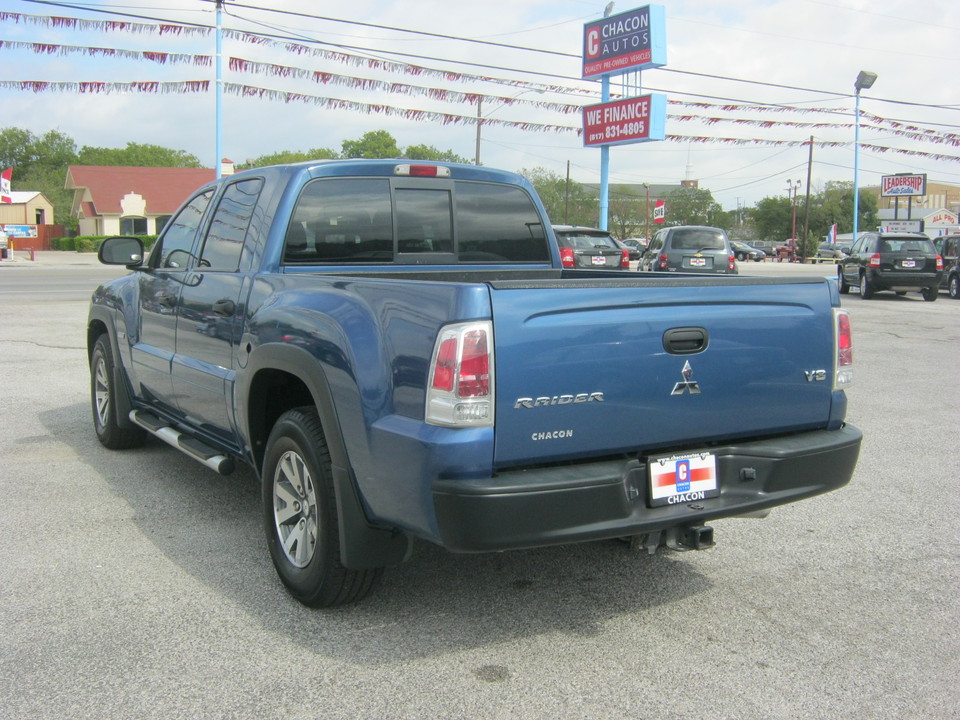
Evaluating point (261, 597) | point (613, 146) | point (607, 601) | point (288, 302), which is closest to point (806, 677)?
point (607, 601)

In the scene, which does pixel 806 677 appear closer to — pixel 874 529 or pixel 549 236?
pixel 874 529

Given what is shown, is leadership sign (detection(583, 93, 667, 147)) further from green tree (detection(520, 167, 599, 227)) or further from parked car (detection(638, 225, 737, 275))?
green tree (detection(520, 167, 599, 227))

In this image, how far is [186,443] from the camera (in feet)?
16.7

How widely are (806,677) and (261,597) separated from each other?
224 centimetres

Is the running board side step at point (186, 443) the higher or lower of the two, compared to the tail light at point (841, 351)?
lower

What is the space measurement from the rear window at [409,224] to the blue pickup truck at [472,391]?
2 cm

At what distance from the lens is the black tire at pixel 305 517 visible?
368cm

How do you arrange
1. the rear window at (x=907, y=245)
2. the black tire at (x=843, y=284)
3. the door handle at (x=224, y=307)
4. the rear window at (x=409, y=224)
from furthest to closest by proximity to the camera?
1. the black tire at (x=843, y=284)
2. the rear window at (x=907, y=245)
3. the rear window at (x=409, y=224)
4. the door handle at (x=224, y=307)

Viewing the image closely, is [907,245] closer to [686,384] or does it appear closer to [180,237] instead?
[180,237]

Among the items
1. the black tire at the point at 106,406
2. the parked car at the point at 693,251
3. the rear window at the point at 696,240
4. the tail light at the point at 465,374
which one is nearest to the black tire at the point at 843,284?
the parked car at the point at 693,251

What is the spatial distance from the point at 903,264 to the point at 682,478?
21.6 meters

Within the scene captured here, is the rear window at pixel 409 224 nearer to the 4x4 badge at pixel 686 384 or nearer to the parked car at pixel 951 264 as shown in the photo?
the 4x4 badge at pixel 686 384

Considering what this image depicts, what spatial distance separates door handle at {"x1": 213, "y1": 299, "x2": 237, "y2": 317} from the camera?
4543 mm

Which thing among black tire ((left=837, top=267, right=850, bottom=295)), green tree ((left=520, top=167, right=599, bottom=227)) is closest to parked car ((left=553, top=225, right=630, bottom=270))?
black tire ((left=837, top=267, right=850, bottom=295))
